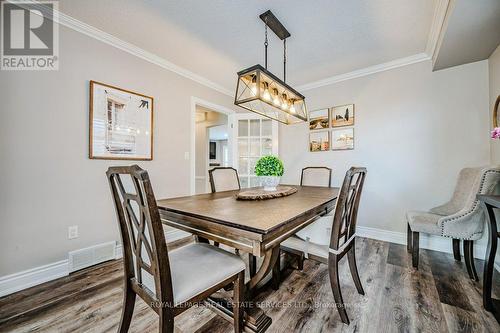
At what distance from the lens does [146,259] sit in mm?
948

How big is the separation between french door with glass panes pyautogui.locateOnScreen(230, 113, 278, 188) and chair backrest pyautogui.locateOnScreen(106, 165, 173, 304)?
2.72m

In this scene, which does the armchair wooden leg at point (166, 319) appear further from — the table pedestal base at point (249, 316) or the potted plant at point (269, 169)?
the potted plant at point (269, 169)

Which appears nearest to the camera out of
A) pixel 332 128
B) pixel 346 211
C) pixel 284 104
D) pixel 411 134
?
pixel 346 211

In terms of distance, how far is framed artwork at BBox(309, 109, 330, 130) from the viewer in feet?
10.7

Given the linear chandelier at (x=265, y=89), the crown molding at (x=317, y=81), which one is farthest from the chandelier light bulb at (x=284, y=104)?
the crown molding at (x=317, y=81)

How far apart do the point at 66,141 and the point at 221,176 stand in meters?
1.53

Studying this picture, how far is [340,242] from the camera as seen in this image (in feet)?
4.67

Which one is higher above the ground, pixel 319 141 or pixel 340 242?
pixel 319 141

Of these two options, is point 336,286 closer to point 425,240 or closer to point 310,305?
point 310,305

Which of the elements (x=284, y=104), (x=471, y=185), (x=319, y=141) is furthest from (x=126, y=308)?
(x=319, y=141)

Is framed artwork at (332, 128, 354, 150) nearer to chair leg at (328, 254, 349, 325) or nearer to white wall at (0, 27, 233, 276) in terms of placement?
chair leg at (328, 254, 349, 325)

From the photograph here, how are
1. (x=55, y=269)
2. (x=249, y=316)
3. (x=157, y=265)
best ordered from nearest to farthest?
(x=157, y=265), (x=249, y=316), (x=55, y=269)

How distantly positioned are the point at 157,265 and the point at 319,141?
3033 mm

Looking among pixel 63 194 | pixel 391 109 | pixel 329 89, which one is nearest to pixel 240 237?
pixel 63 194
